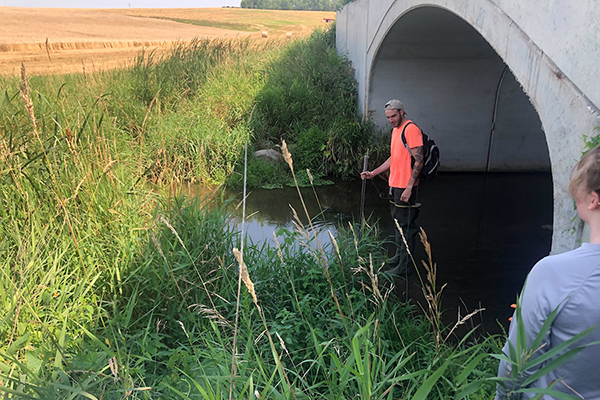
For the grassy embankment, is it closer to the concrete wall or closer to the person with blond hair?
the person with blond hair

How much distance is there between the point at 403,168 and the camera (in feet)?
15.1

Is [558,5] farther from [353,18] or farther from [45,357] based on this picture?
[353,18]

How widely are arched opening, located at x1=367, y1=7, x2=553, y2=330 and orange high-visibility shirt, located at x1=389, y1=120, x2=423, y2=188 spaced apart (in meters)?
1.58

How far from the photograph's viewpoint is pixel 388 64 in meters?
8.45

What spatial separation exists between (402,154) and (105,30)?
39.2 m

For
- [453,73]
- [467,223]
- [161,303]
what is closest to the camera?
[161,303]

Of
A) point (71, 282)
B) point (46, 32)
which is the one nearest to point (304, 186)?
point (71, 282)

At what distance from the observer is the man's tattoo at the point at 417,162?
4453 mm

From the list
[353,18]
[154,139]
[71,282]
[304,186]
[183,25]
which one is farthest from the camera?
[183,25]

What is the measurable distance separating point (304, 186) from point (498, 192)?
367 centimetres

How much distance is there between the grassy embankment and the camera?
6.64 ft

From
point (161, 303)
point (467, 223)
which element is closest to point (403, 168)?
point (467, 223)

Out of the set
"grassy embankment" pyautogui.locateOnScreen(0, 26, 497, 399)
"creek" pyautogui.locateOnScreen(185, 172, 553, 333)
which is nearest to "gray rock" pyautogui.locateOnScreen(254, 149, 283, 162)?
"creek" pyautogui.locateOnScreen(185, 172, 553, 333)

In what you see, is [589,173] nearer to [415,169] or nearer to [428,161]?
[415,169]
